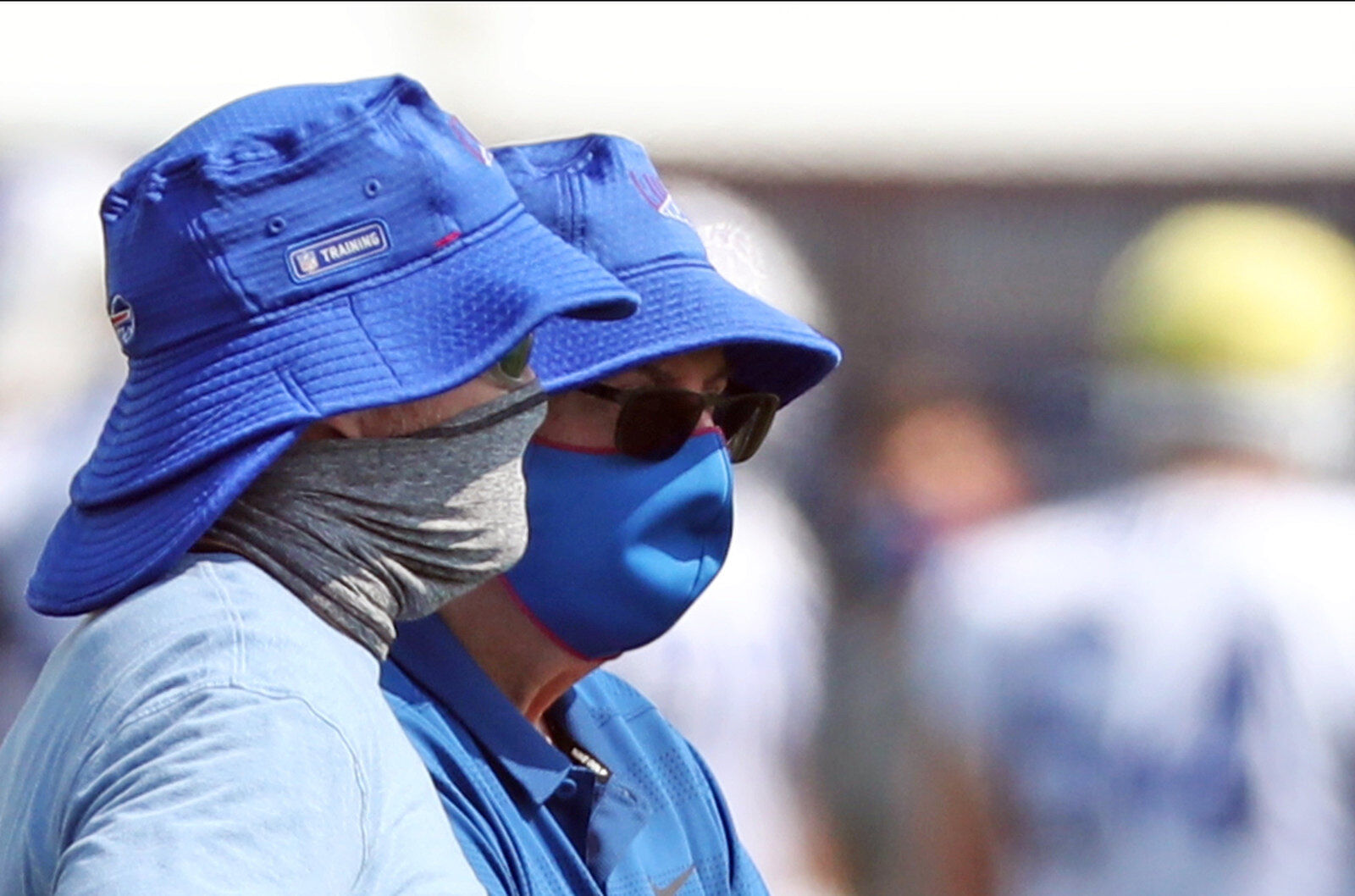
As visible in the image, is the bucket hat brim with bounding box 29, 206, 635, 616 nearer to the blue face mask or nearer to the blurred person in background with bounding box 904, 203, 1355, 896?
the blue face mask

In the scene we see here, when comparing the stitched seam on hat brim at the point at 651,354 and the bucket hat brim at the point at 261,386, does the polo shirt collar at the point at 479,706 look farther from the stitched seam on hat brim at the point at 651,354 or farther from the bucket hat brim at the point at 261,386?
the bucket hat brim at the point at 261,386

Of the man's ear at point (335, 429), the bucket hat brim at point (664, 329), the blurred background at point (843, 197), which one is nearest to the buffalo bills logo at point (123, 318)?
the man's ear at point (335, 429)

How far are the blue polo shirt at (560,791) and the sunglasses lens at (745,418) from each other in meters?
0.39

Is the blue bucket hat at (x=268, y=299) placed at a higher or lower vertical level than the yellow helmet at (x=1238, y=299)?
higher

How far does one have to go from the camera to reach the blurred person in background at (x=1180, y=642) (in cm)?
358

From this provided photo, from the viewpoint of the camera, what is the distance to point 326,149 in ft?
4.60

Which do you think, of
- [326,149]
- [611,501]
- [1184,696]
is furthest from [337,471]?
[1184,696]

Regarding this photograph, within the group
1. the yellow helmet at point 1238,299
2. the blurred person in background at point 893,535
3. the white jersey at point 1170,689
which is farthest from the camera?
the blurred person in background at point 893,535

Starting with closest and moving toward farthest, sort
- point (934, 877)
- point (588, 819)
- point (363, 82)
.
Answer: point (363, 82), point (588, 819), point (934, 877)

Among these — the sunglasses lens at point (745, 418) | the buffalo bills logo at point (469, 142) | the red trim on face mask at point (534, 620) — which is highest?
the buffalo bills logo at point (469, 142)

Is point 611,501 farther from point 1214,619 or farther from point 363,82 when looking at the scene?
point 1214,619

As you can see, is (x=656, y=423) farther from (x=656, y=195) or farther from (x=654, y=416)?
(x=656, y=195)

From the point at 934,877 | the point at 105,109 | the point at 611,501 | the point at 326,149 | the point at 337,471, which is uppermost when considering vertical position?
the point at 326,149

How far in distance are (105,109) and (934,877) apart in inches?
104
